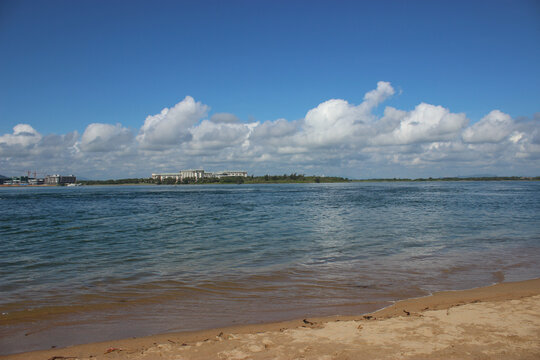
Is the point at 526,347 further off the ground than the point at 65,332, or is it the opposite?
the point at 526,347

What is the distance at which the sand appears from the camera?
5.36 meters

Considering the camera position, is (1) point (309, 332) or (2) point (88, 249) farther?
(2) point (88, 249)

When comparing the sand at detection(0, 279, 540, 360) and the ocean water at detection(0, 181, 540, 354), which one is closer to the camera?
the sand at detection(0, 279, 540, 360)

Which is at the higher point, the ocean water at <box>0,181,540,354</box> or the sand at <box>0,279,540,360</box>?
the sand at <box>0,279,540,360</box>

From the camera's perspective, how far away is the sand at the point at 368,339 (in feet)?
17.6

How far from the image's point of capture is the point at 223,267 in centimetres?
1238

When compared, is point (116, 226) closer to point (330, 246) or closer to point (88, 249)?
point (88, 249)

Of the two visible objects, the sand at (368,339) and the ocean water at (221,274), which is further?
the ocean water at (221,274)

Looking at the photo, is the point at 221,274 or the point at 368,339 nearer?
the point at 368,339

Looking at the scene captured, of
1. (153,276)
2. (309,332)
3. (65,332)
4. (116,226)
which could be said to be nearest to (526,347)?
(309,332)

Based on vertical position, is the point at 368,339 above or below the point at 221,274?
above

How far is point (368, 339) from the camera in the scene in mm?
5820

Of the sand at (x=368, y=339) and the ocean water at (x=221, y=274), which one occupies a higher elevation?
the sand at (x=368, y=339)

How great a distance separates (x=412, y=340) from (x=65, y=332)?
6.95 m
